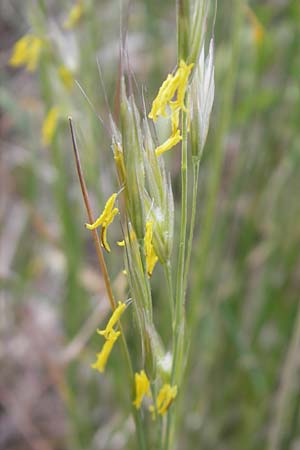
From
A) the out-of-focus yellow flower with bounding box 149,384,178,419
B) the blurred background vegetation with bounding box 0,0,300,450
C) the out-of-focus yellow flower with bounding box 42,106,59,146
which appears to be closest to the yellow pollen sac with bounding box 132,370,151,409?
the out-of-focus yellow flower with bounding box 149,384,178,419

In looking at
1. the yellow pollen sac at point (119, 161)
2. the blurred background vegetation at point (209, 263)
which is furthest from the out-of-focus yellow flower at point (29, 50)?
the yellow pollen sac at point (119, 161)

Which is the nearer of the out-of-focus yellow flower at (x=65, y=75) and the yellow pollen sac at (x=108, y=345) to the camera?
the yellow pollen sac at (x=108, y=345)

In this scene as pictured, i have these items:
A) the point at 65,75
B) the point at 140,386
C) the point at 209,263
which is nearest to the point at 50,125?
the point at 65,75

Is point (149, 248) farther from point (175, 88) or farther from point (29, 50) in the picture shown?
point (29, 50)

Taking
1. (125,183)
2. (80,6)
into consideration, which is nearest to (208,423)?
(80,6)

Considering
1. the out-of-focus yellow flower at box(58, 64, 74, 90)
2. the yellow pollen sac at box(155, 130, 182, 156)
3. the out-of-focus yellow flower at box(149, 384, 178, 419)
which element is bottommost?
the out-of-focus yellow flower at box(149, 384, 178, 419)

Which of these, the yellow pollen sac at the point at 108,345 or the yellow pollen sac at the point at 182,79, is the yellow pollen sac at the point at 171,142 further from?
the yellow pollen sac at the point at 108,345

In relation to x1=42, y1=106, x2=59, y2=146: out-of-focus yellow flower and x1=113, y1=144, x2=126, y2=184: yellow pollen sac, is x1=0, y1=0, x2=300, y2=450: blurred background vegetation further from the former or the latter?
x1=113, y1=144, x2=126, y2=184: yellow pollen sac
